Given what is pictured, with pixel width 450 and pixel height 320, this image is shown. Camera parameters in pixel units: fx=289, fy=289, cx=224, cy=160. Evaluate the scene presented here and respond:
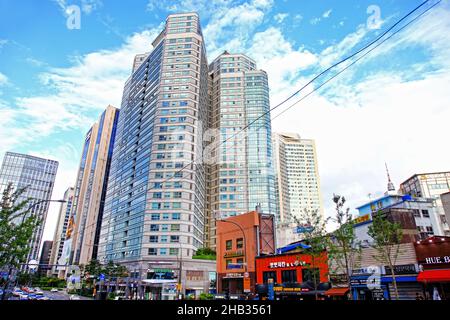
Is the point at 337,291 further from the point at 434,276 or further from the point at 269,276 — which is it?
the point at 269,276

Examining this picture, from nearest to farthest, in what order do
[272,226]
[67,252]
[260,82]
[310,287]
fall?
[310,287], [272,226], [260,82], [67,252]

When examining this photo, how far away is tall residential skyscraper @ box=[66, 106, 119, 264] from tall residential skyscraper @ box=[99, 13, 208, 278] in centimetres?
4113

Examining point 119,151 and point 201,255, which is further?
point 119,151

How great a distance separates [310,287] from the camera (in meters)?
35.6

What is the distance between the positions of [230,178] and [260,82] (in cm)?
4496

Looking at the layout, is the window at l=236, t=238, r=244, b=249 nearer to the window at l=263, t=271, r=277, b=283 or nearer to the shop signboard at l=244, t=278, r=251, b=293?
the shop signboard at l=244, t=278, r=251, b=293

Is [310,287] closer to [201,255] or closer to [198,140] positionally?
[201,255]

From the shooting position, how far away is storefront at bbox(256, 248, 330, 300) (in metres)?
35.1

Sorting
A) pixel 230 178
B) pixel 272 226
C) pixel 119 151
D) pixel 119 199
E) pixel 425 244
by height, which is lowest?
pixel 425 244

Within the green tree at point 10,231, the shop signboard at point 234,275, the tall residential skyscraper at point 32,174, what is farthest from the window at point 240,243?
the tall residential skyscraper at point 32,174

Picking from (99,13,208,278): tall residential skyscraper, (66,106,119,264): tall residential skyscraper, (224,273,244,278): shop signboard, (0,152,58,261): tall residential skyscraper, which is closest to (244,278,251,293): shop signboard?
(224,273,244,278): shop signboard

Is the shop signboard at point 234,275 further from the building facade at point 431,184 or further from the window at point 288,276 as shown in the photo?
Result: the building facade at point 431,184

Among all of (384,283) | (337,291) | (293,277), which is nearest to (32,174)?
(293,277)
